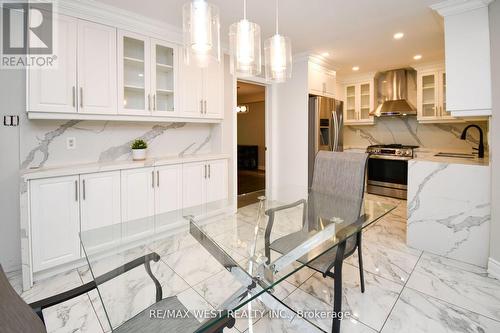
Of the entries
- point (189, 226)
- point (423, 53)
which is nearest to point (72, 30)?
point (189, 226)

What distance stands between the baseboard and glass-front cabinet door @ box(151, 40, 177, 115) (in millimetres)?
3478

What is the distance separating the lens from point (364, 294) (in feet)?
6.21

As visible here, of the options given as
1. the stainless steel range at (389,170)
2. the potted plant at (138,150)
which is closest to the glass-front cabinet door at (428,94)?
the stainless steel range at (389,170)

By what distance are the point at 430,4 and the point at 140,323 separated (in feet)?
11.6

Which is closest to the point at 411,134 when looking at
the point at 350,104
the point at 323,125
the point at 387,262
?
the point at 350,104

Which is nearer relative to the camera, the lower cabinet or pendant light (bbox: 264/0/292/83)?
pendant light (bbox: 264/0/292/83)

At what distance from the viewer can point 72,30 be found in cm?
226

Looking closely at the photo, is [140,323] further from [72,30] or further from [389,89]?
[389,89]

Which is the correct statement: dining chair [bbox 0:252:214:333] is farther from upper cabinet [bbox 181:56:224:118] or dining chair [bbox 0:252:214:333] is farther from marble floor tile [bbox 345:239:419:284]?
upper cabinet [bbox 181:56:224:118]

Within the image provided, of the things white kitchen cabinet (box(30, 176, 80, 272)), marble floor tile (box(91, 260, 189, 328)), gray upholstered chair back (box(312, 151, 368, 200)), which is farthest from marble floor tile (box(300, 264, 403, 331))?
white kitchen cabinet (box(30, 176, 80, 272))

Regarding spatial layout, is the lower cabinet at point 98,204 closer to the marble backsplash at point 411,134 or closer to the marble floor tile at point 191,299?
the marble floor tile at point 191,299

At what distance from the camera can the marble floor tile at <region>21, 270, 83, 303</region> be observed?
1912mm

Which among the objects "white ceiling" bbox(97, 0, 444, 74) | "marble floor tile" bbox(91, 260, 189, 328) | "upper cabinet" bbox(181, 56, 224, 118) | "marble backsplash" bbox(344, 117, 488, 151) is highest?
"white ceiling" bbox(97, 0, 444, 74)

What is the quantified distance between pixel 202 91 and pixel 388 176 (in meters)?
3.67
